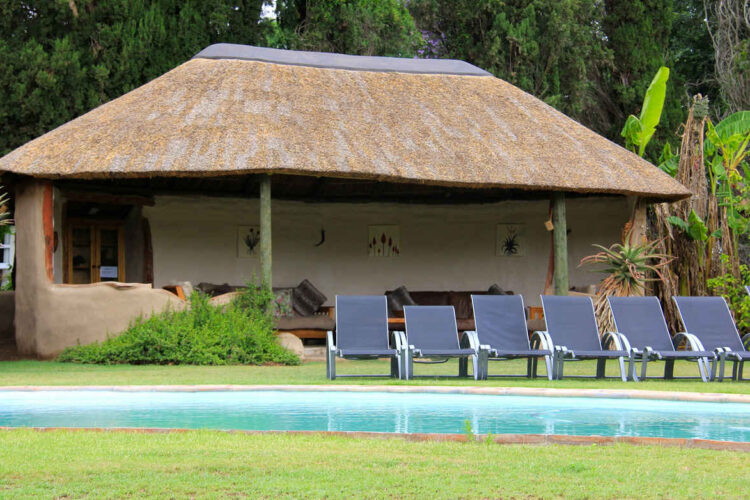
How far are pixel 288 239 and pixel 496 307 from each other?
684 cm

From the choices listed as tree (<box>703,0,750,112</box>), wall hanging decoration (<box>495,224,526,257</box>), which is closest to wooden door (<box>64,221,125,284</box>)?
wall hanging decoration (<box>495,224,526,257</box>)

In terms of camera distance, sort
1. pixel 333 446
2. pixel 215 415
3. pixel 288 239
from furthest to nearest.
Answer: pixel 288 239 < pixel 215 415 < pixel 333 446

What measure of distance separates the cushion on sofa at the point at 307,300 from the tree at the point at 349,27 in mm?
6789

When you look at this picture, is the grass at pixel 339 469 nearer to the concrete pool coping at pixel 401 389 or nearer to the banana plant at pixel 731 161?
the concrete pool coping at pixel 401 389

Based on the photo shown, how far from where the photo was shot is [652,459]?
445cm

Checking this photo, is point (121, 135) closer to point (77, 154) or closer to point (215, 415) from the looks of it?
point (77, 154)

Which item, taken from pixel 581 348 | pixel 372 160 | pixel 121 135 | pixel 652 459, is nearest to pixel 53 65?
pixel 121 135

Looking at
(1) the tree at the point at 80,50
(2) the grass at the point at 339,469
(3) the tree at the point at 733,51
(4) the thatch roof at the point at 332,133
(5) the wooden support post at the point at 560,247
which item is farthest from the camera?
(3) the tree at the point at 733,51

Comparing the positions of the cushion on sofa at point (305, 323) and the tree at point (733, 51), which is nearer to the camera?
the cushion on sofa at point (305, 323)

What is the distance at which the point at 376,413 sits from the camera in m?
6.33

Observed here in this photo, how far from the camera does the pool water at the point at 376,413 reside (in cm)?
567

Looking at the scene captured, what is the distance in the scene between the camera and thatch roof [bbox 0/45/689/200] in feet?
37.5

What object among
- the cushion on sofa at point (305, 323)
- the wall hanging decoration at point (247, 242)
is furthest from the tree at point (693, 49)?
the cushion on sofa at point (305, 323)

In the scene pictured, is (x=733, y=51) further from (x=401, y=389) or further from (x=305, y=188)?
(x=401, y=389)
